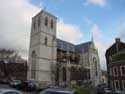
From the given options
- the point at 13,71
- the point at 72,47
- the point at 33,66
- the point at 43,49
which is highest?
the point at 72,47

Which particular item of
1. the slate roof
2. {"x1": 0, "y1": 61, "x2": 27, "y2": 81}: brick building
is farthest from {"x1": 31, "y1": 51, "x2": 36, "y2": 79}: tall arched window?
the slate roof

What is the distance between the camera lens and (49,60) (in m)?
55.4

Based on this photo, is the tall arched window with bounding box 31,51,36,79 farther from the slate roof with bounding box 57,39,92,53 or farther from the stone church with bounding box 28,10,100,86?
the slate roof with bounding box 57,39,92,53

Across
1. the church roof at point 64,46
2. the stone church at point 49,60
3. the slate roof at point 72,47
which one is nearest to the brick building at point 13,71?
the stone church at point 49,60

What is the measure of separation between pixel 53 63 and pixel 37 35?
1188 cm

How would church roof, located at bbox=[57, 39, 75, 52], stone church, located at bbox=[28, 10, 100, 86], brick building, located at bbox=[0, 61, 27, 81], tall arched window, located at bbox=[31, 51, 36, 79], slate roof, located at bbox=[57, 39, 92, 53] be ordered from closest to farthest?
tall arched window, located at bbox=[31, 51, 36, 79] → stone church, located at bbox=[28, 10, 100, 86] → brick building, located at bbox=[0, 61, 27, 81] → church roof, located at bbox=[57, 39, 75, 52] → slate roof, located at bbox=[57, 39, 92, 53]

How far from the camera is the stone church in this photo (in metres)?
52.8

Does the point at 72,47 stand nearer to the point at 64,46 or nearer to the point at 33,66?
the point at 64,46

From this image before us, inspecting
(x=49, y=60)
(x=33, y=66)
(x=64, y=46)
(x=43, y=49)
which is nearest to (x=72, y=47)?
(x=64, y=46)

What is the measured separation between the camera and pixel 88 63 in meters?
67.1

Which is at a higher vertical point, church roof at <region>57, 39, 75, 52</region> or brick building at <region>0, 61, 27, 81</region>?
church roof at <region>57, 39, 75, 52</region>

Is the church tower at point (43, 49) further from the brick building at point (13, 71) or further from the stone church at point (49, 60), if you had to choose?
the brick building at point (13, 71)

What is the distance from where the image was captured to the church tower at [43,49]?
171 ft

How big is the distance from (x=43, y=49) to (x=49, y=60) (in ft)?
15.4
